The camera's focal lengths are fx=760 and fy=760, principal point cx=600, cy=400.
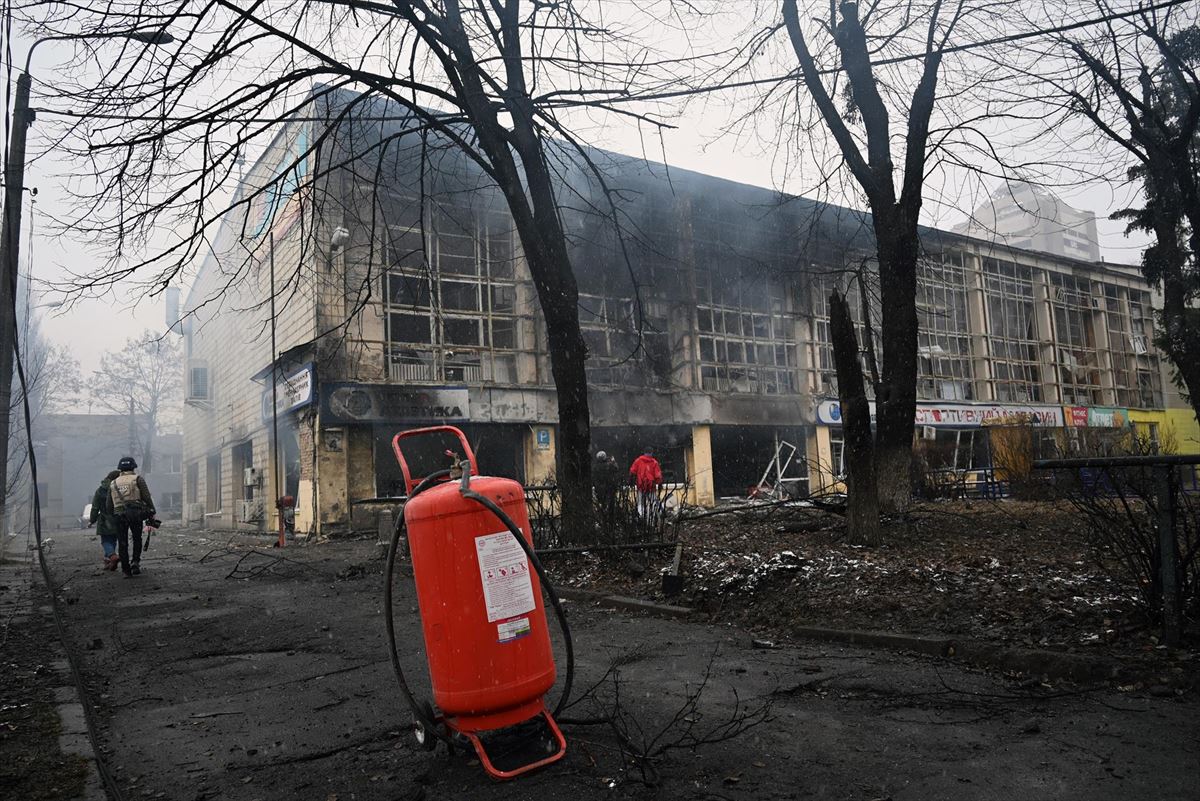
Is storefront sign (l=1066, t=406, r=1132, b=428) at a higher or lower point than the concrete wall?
lower

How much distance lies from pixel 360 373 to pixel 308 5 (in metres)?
11.1

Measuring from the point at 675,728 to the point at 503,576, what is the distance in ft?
3.63

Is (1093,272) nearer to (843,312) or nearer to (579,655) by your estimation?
(843,312)

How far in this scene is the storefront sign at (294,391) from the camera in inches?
710

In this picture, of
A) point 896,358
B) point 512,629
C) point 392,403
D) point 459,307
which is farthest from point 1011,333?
point 512,629

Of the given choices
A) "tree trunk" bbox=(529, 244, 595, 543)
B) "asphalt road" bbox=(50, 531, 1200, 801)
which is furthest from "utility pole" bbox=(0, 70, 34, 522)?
"asphalt road" bbox=(50, 531, 1200, 801)

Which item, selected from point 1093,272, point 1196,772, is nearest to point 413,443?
point 1196,772

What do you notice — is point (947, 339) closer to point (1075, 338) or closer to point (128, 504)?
point (1075, 338)

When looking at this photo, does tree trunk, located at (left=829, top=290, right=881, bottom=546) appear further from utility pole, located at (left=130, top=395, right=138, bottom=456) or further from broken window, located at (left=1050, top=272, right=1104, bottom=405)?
utility pole, located at (left=130, top=395, right=138, bottom=456)

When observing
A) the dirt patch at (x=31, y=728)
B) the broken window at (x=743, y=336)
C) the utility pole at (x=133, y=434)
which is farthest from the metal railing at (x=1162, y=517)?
the utility pole at (x=133, y=434)

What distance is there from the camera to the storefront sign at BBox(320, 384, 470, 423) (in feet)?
58.5

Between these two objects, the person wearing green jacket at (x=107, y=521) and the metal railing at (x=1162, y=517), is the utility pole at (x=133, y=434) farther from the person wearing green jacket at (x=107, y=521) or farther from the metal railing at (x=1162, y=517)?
the metal railing at (x=1162, y=517)

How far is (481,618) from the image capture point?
2.90 m

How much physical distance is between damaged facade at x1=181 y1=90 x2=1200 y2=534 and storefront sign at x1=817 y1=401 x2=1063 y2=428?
101 millimetres
